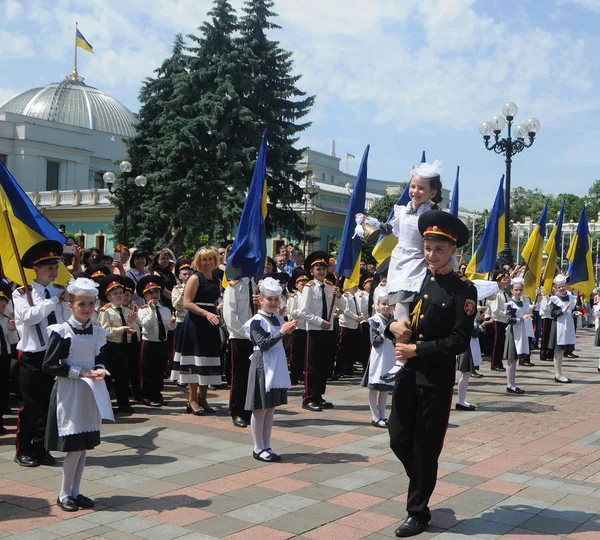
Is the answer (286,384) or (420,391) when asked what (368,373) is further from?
(420,391)

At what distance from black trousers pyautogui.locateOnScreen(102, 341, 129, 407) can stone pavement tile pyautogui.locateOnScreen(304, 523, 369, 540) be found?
189 inches

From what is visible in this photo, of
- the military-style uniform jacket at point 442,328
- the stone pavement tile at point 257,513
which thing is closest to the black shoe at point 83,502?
the stone pavement tile at point 257,513

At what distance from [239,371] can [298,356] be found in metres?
4.37

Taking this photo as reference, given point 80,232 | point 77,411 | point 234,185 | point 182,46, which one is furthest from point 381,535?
point 80,232

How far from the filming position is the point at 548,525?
5.59 m

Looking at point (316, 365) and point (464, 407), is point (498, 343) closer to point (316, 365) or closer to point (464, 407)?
point (464, 407)

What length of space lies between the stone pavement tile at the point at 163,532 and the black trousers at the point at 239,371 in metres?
3.53

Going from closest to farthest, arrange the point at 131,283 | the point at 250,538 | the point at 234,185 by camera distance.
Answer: the point at 250,538 → the point at 131,283 → the point at 234,185

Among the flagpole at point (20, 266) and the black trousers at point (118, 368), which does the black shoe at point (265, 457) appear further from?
the black trousers at point (118, 368)

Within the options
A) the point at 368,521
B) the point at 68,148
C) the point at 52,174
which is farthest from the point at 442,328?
the point at 52,174

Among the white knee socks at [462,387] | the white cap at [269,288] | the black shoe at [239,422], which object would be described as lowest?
→ the black shoe at [239,422]

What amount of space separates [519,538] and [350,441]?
10.2 feet

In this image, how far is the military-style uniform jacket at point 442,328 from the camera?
5393mm

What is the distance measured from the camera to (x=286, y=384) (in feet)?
24.6
